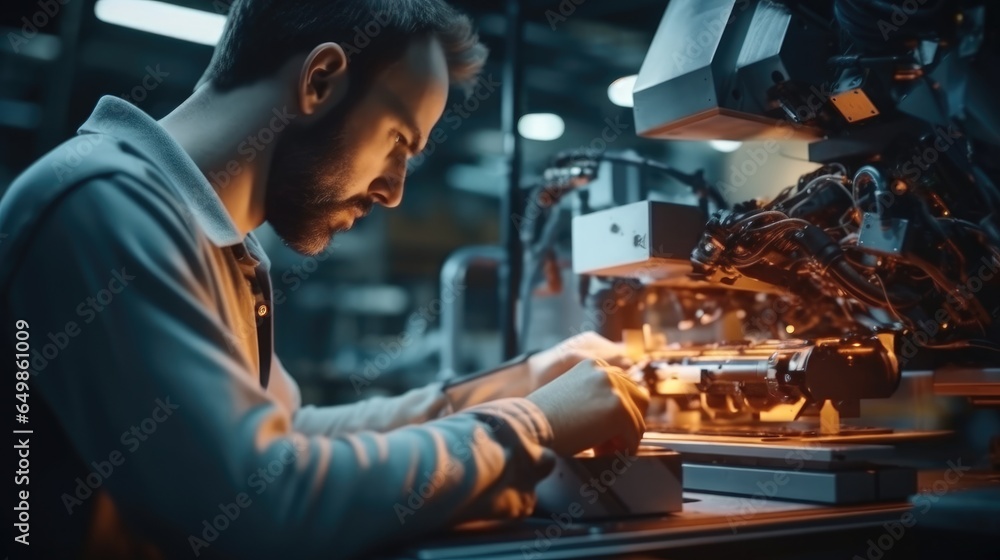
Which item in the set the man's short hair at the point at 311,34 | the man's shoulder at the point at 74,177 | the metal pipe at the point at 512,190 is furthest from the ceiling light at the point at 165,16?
the man's shoulder at the point at 74,177

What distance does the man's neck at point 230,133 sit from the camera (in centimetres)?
108

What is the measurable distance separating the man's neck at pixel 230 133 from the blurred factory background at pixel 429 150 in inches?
5.9

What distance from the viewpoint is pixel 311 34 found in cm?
111

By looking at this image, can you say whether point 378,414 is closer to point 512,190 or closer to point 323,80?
point 323,80

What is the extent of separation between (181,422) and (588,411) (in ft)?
1.48

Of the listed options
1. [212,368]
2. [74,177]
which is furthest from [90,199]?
[212,368]

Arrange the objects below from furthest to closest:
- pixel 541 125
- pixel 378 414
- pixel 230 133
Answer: pixel 541 125
pixel 378 414
pixel 230 133

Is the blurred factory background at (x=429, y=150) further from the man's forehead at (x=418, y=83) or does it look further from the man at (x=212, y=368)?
the man's forehead at (x=418, y=83)

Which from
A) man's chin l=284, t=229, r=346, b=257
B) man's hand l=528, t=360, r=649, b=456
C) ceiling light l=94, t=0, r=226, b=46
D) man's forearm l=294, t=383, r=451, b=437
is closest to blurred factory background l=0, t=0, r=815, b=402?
ceiling light l=94, t=0, r=226, b=46

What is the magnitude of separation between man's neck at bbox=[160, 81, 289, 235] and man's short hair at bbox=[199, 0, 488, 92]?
30 mm

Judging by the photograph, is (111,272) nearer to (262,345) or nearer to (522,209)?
(262,345)

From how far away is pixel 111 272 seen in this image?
79 cm

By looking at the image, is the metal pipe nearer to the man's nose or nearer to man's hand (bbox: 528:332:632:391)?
man's hand (bbox: 528:332:632:391)

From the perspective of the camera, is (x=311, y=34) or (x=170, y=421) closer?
(x=170, y=421)
